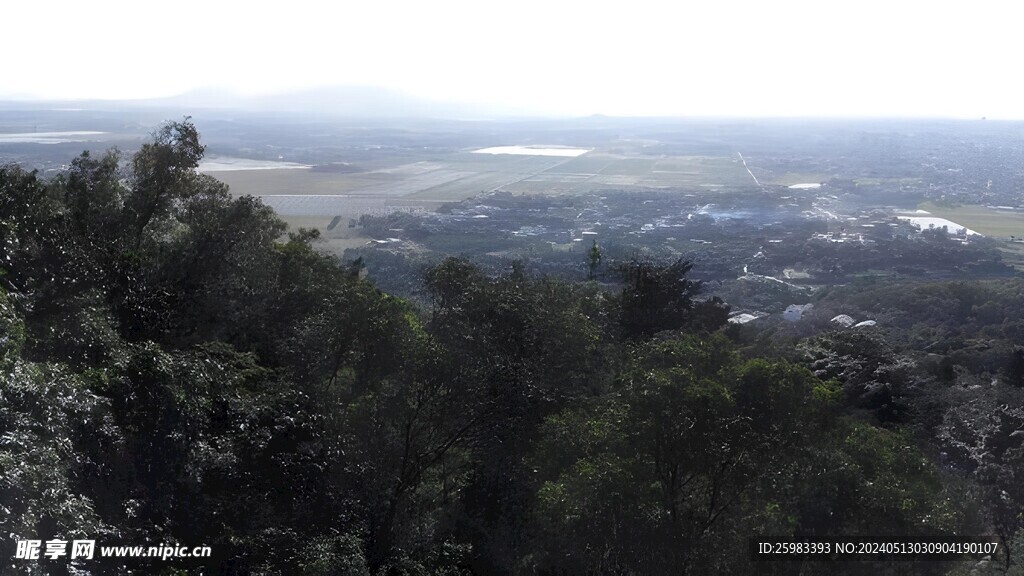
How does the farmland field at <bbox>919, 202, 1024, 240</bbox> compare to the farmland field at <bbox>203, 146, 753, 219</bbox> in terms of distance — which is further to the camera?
the farmland field at <bbox>919, 202, 1024, 240</bbox>

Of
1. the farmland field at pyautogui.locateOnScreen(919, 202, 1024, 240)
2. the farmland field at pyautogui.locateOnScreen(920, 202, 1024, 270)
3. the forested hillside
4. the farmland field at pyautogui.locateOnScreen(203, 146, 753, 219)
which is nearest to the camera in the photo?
the forested hillside

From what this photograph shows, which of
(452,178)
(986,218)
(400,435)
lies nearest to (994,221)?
(986,218)

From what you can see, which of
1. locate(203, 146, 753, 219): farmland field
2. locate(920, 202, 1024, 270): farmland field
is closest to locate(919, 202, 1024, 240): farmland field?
locate(920, 202, 1024, 270): farmland field

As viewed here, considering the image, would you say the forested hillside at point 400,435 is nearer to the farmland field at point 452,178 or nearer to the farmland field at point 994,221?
the farmland field at point 452,178

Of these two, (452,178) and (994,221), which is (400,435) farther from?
(994,221)

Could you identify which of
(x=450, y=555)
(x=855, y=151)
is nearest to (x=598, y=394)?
(x=450, y=555)

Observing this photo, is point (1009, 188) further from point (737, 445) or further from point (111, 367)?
point (111, 367)

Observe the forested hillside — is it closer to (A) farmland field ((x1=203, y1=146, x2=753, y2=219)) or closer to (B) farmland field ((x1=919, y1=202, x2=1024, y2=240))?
(A) farmland field ((x1=203, y1=146, x2=753, y2=219))

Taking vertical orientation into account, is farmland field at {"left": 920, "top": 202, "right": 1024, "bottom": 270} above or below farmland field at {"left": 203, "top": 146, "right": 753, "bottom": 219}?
below

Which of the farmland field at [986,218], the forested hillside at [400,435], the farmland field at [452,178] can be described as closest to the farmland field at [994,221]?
the farmland field at [986,218]

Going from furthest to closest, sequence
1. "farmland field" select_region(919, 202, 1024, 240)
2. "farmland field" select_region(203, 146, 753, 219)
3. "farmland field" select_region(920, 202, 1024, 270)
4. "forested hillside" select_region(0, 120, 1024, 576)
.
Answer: "farmland field" select_region(919, 202, 1024, 240) < "farmland field" select_region(203, 146, 753, 219) < "farmland field" select_region(920, 202, 1024, 270) < "forested hillside" select_region(0, 120, 1024, 576)
